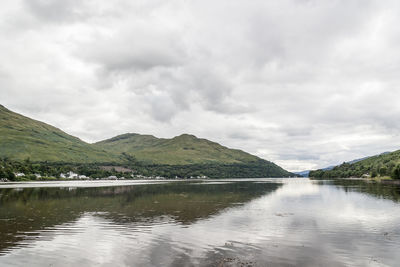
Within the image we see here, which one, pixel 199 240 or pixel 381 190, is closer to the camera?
Answer: pixel 199 240

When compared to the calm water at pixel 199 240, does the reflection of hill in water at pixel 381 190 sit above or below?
above

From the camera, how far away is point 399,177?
181m

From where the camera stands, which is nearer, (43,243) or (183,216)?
(43,243)

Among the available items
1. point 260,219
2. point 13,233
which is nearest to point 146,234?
point 13,233

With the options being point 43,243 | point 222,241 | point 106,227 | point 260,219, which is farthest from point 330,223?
point 43,243

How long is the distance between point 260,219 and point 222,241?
18.0 metres

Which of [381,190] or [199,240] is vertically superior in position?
[381,190]

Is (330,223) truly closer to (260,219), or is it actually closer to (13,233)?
(260,219)

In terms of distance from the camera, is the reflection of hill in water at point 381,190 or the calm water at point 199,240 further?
the reflection of hill in water at point 381,190

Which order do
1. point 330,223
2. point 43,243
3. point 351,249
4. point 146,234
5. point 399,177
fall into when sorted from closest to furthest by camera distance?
point 351,249
point 43,243
point 146,234
point 330,223
point 399,177

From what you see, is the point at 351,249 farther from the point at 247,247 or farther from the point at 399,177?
the point at 399,177

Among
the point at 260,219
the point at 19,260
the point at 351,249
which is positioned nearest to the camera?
the point at 19,260

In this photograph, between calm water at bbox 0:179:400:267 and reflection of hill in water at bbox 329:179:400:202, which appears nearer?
calm water at bbox 0:179:400:267

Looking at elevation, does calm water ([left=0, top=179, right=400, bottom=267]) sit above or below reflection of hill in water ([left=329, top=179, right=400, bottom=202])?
below
